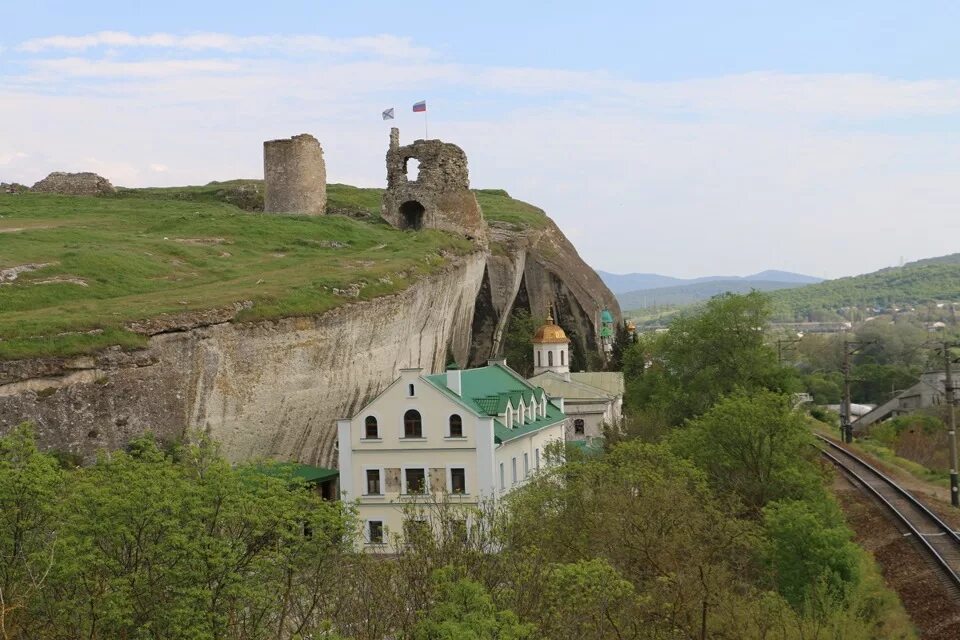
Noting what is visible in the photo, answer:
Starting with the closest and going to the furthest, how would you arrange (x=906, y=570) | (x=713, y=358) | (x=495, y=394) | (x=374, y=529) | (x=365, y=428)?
(x=906, y=570) < (x=374, y=529) < (x=365, y=428) < (x=495, y=394) < (x=713, y=358)

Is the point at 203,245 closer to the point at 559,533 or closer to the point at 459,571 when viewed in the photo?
the point at 559,533

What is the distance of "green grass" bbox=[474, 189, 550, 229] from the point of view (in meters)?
82.2

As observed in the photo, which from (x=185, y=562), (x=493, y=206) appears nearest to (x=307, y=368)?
(x=185, y=562)

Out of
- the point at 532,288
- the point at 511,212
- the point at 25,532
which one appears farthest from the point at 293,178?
the point at 25,532

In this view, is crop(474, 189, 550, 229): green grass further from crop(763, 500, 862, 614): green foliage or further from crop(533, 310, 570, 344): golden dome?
crop(763, 500, 862, 614): green foliage

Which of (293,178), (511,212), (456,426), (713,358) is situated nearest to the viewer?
(456,426)

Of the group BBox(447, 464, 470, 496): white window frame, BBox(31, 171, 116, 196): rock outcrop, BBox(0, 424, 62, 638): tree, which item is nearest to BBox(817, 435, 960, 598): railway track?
BBox(447, 464, 470, 496): white window frame

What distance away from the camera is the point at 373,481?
4331cm

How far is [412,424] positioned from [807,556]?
16.5 m

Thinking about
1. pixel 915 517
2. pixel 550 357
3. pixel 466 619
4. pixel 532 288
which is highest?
pixel 532 288

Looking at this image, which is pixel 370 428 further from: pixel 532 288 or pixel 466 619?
pixel 532 288

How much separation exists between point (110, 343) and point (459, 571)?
1888 centimetres

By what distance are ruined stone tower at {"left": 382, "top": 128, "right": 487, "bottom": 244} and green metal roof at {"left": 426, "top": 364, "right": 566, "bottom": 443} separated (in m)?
15.1

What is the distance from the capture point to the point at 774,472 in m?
40.2
